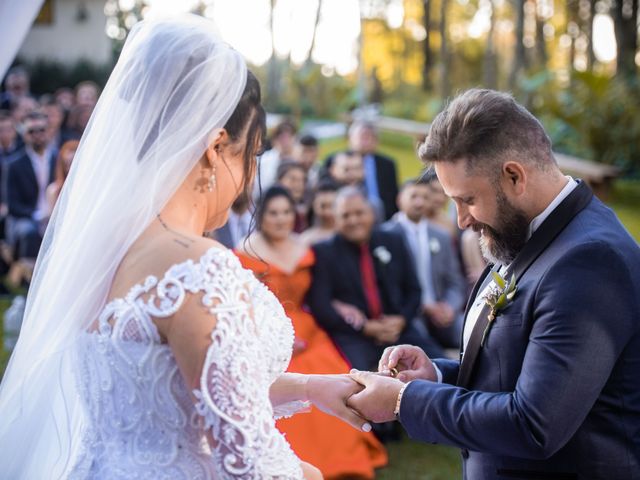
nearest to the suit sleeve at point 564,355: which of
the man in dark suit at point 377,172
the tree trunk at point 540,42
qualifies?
the man in dark suit at point 377,172

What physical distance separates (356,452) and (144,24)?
391cm

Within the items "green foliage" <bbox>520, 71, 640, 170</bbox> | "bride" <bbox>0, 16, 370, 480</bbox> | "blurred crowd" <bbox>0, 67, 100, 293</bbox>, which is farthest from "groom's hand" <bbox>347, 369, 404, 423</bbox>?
"green foliage" <bbox>520, 71, 640, 170</bbox>

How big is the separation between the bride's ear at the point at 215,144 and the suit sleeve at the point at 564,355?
3.33 feet

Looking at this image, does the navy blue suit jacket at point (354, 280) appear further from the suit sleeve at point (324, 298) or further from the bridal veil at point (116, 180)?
the bridal veil at point (116, 180)

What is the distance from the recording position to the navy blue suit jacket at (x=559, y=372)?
2.26m

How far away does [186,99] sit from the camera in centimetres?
236

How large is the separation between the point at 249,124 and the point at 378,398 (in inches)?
38.4

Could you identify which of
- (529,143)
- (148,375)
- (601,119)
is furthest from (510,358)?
(601,119)

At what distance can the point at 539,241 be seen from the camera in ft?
8.25

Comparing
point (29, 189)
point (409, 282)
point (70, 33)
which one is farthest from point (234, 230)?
point (70, 33)

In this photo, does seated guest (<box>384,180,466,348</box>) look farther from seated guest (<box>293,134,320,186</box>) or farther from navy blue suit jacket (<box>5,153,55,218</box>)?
navy blue suit jacket (<box>5,153,55,218</box>)

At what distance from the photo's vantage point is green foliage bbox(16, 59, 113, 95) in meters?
25.9

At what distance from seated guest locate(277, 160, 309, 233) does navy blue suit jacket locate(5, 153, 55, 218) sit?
331cm

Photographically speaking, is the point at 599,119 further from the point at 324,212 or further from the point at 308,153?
the point at 324,212
